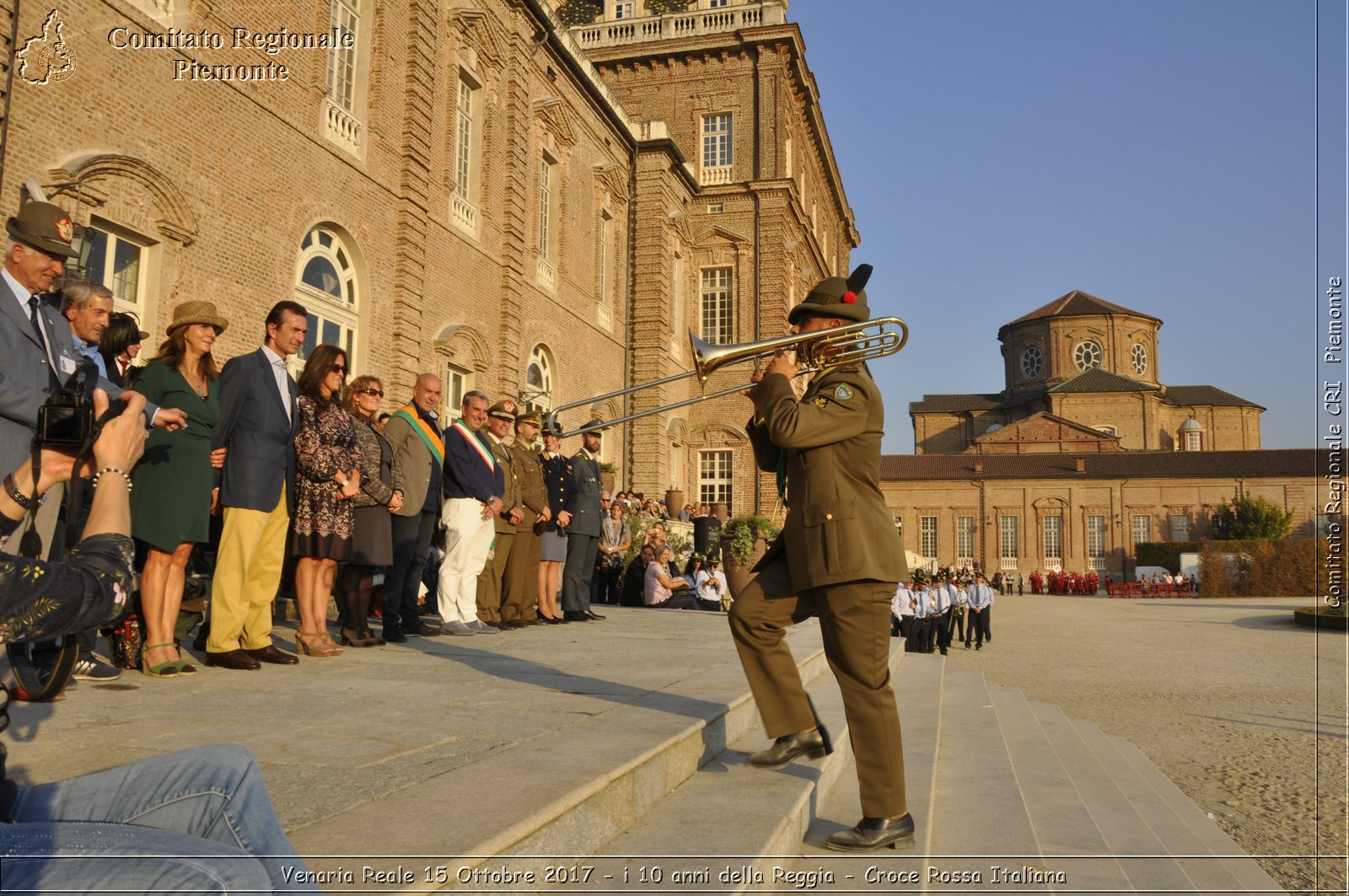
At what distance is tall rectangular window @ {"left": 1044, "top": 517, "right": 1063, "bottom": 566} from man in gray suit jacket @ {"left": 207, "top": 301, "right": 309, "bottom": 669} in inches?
2591

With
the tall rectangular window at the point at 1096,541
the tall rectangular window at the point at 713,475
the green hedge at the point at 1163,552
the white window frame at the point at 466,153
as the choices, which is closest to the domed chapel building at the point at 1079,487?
the tall rectangular window at the point at 1096,541

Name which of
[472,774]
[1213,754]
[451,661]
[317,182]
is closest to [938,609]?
[1213,754]

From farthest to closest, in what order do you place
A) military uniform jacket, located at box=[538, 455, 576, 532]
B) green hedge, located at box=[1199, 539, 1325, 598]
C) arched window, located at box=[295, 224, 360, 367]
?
Answer: green hedge, located at box=[1199, 539, 1325, 598]
arched window, located at box=[295, 224, 360, 367]
military uniform jacket, located at box=[538, 455, 576, 532]

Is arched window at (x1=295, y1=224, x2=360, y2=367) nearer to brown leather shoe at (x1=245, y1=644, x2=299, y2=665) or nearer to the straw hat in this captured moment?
the straw hat

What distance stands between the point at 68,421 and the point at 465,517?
6.13 m

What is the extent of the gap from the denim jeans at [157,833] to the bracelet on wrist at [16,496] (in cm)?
65

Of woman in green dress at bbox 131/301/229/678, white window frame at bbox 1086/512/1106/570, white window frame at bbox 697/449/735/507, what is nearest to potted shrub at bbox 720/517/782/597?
woman in green dress at bbox 131/301/229/678

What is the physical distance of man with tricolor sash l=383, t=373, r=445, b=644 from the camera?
7438 millimetres

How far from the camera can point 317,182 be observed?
14.5 meters

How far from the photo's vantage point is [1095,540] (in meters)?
64.5

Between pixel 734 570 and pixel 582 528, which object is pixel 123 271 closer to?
pixel 582 528

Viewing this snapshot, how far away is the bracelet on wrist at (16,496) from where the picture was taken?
6.74ft

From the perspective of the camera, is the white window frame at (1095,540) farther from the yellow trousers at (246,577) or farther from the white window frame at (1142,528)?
the yellow trousers at (246,577)

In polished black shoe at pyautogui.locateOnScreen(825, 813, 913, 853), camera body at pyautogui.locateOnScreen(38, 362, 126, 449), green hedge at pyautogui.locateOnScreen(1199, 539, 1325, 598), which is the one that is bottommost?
green hedge at pyautogui.locateOnScreen(1199, 539, 1325, 598)
